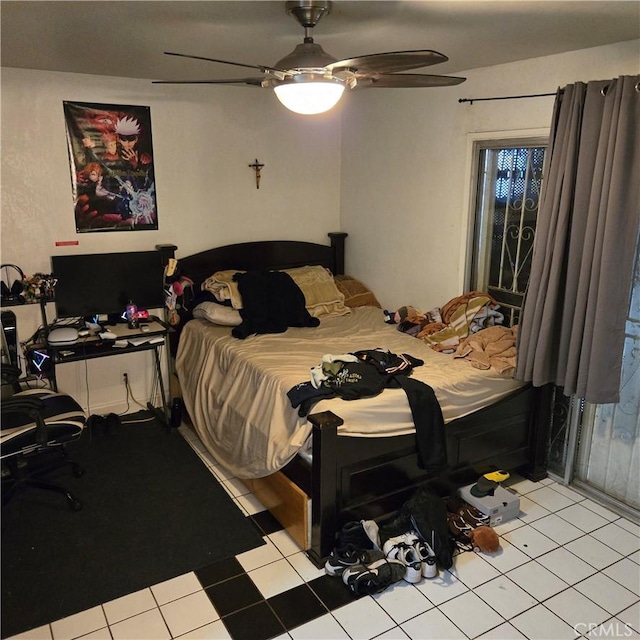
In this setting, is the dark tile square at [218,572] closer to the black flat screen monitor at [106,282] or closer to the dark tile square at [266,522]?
the dark tile square at [266,522]

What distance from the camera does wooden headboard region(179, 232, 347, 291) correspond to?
4254 mm

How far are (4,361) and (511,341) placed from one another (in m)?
3.06

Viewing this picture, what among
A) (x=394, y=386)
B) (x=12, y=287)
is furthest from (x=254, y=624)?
(x=12, y=287)

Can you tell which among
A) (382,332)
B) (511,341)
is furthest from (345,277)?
(511,341)

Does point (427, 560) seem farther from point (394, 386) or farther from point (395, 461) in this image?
point (394, 386)

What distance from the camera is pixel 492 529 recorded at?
9.14 ft

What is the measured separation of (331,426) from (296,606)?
751mm

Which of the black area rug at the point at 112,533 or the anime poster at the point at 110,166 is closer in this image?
the black area rug at the point at 112,533

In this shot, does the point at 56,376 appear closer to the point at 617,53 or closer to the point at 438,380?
the point at 438,380

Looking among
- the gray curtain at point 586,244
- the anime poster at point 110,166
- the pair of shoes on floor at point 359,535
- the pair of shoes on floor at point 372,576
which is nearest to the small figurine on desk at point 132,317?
the anime poster at point 110,166

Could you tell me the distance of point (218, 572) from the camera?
2.56 m

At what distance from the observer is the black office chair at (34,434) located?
2740mm

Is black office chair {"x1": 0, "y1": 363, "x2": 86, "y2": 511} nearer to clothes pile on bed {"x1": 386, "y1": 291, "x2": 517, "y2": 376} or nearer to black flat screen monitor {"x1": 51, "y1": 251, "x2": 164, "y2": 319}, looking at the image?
black flat screen monitor {"x1": 51, "y1": 251, "x2": 164, "y2": 319}

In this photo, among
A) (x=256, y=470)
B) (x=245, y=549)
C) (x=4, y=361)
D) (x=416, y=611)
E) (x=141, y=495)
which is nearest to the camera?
(x=416, y=611)
